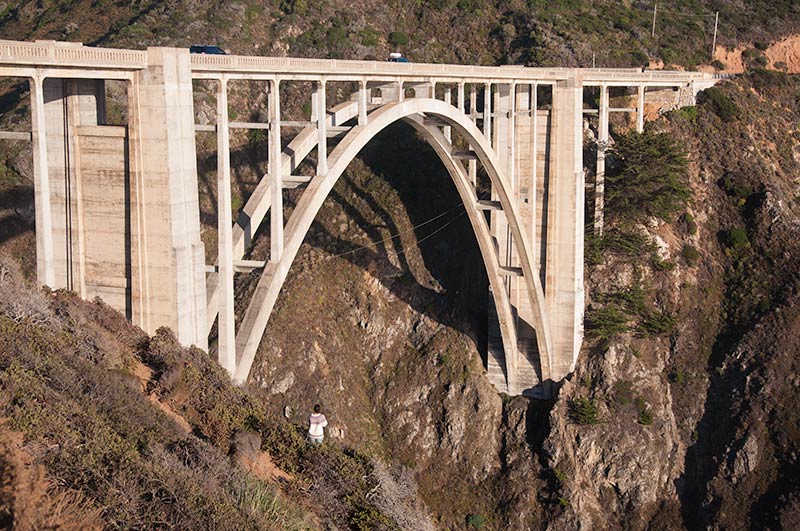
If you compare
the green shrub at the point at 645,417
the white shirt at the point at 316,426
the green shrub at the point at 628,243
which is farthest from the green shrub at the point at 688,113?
the white shirt at the point at 316,426

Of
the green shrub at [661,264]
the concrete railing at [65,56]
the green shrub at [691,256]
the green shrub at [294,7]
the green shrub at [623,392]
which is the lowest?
the green shrub at [623,392]

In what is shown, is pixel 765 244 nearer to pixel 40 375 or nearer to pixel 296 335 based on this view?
pixel 296 335

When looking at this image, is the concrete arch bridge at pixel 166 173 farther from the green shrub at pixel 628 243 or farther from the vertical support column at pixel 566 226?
the green shrub at pixel 628 243

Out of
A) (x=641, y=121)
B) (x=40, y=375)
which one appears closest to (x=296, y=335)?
(x=641, y=121)

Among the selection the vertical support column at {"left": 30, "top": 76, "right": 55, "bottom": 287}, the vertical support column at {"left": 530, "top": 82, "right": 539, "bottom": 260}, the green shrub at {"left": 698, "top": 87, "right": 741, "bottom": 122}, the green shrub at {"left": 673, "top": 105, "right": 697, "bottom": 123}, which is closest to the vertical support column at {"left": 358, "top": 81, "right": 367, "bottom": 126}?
the vertical support column at {"left": 30, "top": 76, "right": 55, "bottom": 287}

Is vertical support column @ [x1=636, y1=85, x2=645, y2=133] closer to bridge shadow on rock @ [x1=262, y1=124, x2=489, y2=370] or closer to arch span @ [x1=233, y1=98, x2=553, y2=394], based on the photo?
bridge shadow on rock @ [x1=262, y1=124, x2=489, y2=370]

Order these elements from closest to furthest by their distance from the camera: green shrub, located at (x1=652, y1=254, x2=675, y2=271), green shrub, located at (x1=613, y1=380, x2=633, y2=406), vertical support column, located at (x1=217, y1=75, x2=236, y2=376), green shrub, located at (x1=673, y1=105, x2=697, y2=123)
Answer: vertical support column, located at (x1=217, y1=75, x2=236, y2=376), green shrub, located at (x1=613, y1=380, x2=633, y2=406), green shrub, located at (x1=652, y1=254, x2=675, y2=271), green shrub, located at (x1=673, y1=105, x2=697, y2=123)
